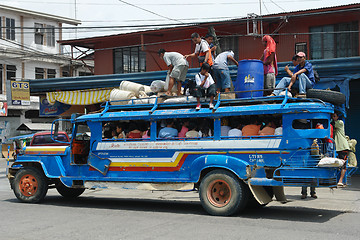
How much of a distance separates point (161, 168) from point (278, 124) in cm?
266

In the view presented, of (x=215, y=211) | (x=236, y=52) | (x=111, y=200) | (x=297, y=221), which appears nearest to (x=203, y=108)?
(x=215, y=211)

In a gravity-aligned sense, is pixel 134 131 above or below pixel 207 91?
below

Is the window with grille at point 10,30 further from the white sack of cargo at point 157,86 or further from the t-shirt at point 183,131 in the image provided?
the t-shirt at point 183,131

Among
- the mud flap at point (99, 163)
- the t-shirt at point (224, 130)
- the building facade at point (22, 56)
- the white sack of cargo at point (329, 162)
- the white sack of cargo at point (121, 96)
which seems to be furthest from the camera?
the building facade at point (22, 56)

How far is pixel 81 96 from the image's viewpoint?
64.0 feet

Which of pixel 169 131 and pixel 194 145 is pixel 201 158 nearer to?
pixel 194 145

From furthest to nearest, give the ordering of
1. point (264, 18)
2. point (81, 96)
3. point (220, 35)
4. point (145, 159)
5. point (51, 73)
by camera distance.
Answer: point (51, 73)
point (220, 35)
point (81, 96)
point (264, 18)
point (145, 159)

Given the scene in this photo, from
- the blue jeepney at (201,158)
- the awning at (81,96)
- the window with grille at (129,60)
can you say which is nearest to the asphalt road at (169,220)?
the blue jeepney at (201,158)

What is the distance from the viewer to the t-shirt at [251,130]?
9.32 m

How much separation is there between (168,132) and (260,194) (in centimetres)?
236

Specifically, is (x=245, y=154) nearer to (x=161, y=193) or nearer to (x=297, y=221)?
(x=297, y=221)

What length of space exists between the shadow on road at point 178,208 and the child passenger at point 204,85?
245cm

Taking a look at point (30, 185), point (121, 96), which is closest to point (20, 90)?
point (30, 185)

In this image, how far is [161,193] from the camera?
13914mm
